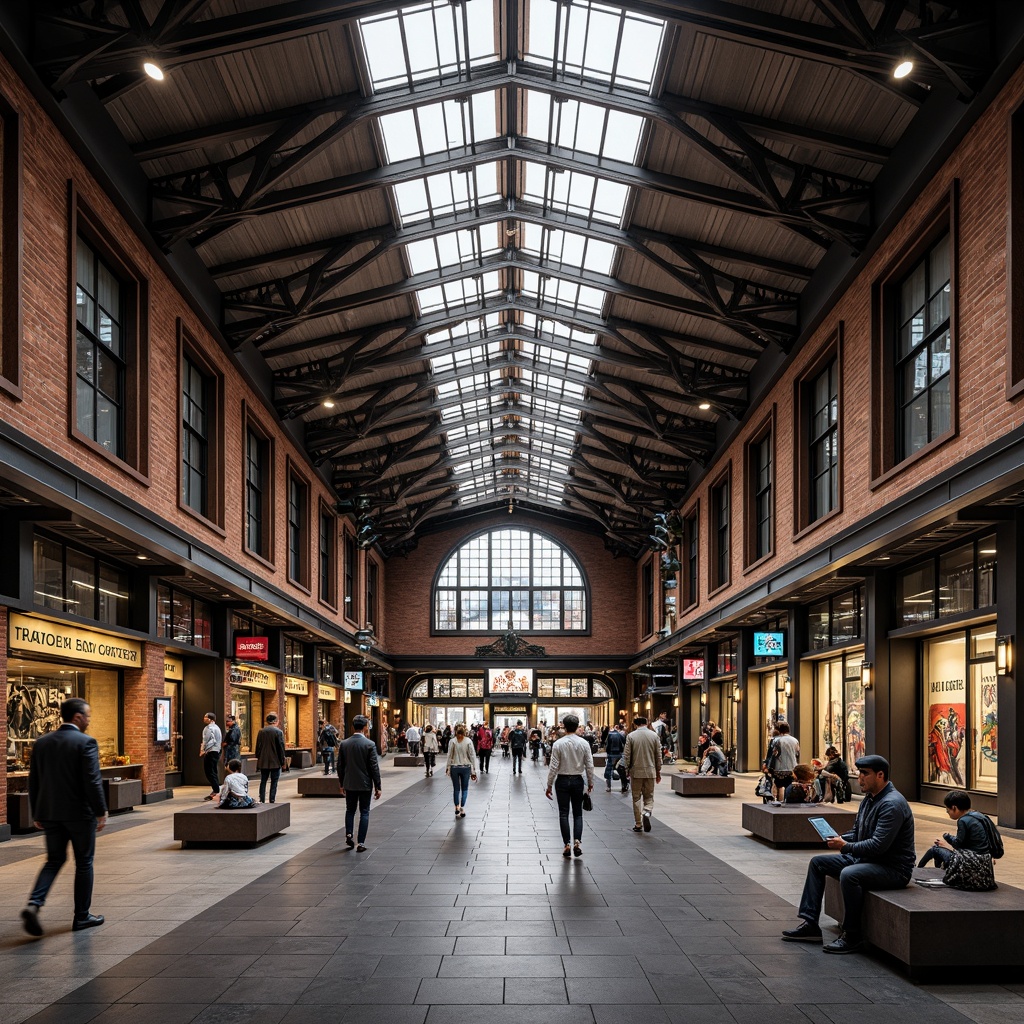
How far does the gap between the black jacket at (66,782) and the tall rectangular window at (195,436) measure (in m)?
11.6

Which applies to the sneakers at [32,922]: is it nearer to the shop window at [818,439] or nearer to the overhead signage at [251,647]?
the shop window at [818,439]

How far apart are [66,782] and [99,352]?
949 centimetres

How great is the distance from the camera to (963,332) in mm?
13672

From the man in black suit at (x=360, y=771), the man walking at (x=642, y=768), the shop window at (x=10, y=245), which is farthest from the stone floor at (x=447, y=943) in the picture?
the shop window at (x=10, y=245)

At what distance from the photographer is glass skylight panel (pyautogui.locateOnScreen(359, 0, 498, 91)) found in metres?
15.0

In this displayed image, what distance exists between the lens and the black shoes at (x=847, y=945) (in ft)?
22.7

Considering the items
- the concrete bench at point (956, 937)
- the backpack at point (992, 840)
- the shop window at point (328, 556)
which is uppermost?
the shop window at point (328, 556)

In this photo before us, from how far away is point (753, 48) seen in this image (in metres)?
14.4

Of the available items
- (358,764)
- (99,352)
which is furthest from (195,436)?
(358,764)

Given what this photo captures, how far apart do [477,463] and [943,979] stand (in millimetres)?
36266

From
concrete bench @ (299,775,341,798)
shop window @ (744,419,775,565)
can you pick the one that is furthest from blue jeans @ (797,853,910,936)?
shop window @ (744,419,775,565)

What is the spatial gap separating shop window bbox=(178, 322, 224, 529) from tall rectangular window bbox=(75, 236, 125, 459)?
285 centimetres

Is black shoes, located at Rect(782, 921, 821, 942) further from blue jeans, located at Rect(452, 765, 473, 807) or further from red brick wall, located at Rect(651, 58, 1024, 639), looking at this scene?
blue jeans, located at Rect(452, 765, 473, 807)

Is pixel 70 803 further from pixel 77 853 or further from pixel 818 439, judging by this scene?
pixel 818 439
